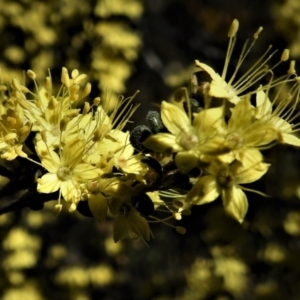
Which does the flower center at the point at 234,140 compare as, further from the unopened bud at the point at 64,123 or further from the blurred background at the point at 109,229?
the blurred background at the point at 109,229

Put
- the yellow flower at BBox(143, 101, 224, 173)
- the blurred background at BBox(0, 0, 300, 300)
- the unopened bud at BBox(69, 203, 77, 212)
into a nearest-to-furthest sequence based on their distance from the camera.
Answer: the yellow flower at BBox(143, 101, 224, 173)
the unopened bud at BBox(69, 203, 77, 212)
the blurred background at BBox(0, 0, 300, 300)

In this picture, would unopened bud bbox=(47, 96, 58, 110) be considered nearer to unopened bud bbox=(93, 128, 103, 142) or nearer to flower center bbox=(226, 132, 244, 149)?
unopened bud bbox=(93, 128, 103, 142)

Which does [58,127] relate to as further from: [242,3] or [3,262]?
[242,3]

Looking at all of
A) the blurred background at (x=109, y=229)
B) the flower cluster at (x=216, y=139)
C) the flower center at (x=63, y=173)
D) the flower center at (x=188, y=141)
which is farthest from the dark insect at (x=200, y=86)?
the blurred background at (x=109, y=229)

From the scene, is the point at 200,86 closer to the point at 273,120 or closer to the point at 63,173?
the point at 273,120

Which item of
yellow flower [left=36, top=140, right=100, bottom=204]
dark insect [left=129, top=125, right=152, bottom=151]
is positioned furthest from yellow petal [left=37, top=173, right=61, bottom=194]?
dark insect [left=129, top=125, right=152, bottom=151]

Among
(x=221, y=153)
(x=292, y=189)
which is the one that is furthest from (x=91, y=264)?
(x=221, y=153)
